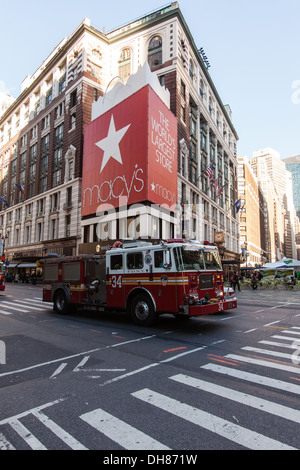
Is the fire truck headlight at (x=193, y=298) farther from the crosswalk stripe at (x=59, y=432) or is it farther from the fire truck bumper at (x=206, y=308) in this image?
the crosswalk stripe at (x=59, y=432)

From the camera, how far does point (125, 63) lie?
4150 cm

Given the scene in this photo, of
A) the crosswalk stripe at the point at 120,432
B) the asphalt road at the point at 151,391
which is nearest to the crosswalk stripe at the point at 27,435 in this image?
the asphalt road at the point at 151,391

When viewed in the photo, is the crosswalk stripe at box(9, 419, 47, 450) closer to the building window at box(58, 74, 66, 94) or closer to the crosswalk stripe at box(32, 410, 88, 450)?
the crosswalk stripe at box(32, 410, 88, 450)

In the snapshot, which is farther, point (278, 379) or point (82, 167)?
point (82, 167)

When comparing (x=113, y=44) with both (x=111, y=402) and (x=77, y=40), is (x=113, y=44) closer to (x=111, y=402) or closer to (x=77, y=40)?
(x=77, y=40)

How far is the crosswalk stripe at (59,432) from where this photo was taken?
10.1ft

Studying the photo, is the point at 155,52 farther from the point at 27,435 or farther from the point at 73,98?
the point at 27,435

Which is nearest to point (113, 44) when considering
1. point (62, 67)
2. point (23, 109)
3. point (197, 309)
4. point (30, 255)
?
point (62, 67)

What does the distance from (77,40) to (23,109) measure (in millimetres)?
23449

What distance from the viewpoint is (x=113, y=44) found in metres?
42.7

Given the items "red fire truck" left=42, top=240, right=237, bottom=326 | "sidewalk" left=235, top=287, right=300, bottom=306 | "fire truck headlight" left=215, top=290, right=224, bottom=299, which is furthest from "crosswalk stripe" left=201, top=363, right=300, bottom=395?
"sidewalk" left=235, top=287, right=300, bottom=306

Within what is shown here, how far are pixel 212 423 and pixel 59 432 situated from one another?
1.80 meters

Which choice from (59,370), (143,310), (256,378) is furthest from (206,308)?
(59,370)
